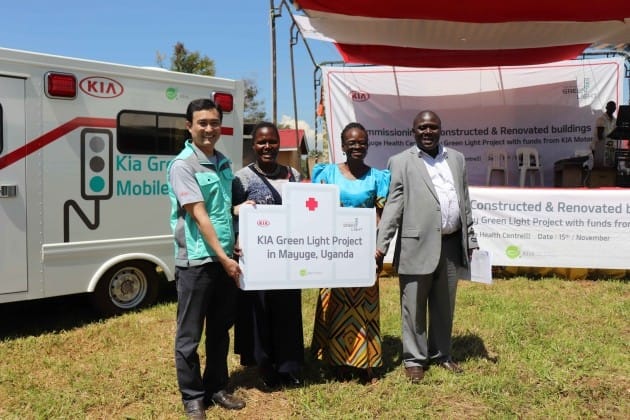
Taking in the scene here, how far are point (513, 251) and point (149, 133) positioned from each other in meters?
4.36

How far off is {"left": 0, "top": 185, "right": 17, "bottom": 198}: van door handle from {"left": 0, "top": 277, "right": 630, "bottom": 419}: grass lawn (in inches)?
46.2

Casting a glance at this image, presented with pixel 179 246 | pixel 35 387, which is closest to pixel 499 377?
pixel 179 246

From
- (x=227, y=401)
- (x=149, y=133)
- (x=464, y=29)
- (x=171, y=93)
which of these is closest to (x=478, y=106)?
(x=464, y=29)

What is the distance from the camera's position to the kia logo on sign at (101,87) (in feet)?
14.9

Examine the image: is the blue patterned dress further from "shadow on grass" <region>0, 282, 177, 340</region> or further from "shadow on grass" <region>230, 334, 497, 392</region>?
"shadow on grass" <region>0, 282, 177, 340</region>

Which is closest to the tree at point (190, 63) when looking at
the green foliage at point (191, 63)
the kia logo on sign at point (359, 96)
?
the green foliage at point (191, 63)

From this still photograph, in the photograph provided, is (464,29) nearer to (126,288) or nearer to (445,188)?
(445,188)

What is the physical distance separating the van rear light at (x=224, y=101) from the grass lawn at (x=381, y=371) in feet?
6.84

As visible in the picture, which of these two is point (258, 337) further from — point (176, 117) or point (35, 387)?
point (176, 117)

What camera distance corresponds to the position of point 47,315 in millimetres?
5117

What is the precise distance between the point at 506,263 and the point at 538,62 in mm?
3094

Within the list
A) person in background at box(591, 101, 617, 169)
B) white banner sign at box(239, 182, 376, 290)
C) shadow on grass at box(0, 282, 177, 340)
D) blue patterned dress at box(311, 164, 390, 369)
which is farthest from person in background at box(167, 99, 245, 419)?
Answer: person in background at box(591, 101, 617, 169)

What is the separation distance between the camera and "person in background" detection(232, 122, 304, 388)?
3033 mm

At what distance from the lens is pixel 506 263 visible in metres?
6.46
